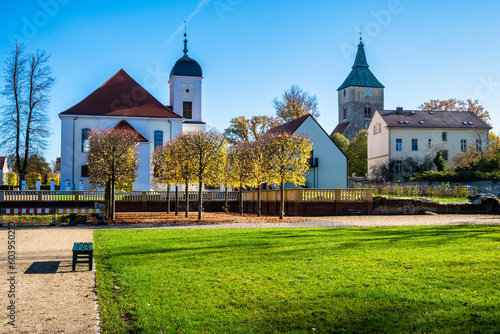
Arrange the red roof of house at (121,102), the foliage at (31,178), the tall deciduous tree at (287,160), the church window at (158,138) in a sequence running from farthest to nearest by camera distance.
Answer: the foliage at (31,178)
the church window at (158,138)
the red roof of house at (121,102)
the tall deciduous tree at (287,160)

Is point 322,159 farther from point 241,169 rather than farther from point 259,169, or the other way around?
point 259,169

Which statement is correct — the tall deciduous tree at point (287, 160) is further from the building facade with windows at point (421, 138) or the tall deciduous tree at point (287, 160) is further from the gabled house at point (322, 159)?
the building facade with windows at point (421, 138)

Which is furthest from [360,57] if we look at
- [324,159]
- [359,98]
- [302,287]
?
[302,287]

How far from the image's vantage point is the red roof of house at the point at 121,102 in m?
55.1

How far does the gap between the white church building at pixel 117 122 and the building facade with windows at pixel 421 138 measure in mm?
28947

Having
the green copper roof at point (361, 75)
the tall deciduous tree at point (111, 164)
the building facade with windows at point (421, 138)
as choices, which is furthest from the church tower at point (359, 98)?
the tall deciduous tree at point (111, 164)

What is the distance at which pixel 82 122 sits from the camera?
178 feet

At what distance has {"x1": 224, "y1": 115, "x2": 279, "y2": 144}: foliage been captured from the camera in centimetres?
6800

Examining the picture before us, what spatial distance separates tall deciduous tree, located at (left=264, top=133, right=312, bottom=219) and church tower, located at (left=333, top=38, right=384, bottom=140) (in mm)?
84100

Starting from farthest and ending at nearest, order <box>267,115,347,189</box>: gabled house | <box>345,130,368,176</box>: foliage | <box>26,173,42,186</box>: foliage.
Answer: <box>345,130,368,176</box>: foliage < <box>26,173,42,186</box>: foliage < <box>267,115,347,189</box>: gabled house

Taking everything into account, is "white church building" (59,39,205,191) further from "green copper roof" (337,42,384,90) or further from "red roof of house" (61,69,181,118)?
"green copper roof" (337,42,384,90)

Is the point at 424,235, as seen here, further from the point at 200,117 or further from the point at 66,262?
the point at 200,117

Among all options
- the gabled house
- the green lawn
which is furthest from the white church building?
the green lawn

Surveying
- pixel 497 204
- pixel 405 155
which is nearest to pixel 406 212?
pixel 497 204
